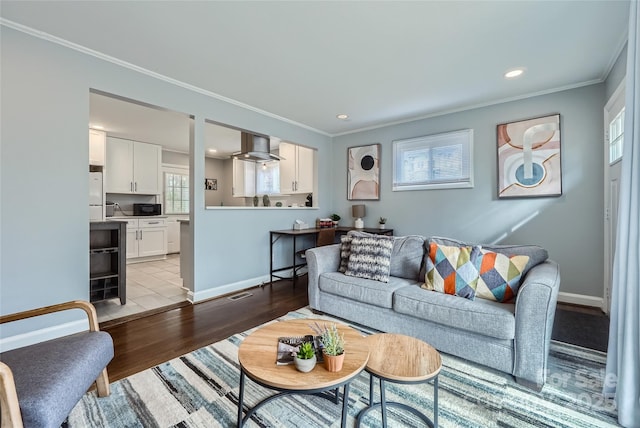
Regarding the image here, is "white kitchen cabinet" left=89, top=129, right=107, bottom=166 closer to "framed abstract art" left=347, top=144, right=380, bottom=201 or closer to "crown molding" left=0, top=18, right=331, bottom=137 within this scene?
"crown molding" left=0, top=18, right=331, bottom=137

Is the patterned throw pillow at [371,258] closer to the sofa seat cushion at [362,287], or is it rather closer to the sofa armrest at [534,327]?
the sofa seat cushion at [362,287]

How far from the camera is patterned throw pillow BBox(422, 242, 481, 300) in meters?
2.17

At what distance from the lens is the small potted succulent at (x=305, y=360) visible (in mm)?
1215

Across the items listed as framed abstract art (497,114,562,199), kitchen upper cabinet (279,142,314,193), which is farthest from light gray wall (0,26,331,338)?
framed abstract art (497,114,562,199)

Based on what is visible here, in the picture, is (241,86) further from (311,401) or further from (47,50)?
(311,401)

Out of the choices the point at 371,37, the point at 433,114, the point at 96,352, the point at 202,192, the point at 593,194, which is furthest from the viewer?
the point at 433,114

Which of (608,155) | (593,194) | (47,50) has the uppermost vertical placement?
(47,50)

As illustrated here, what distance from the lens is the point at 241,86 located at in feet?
10.4

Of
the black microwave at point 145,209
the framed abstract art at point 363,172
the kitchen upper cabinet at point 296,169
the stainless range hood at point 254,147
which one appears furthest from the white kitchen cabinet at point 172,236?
the framed abstract art at point 363,172

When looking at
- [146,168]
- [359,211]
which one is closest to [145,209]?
[146,168]

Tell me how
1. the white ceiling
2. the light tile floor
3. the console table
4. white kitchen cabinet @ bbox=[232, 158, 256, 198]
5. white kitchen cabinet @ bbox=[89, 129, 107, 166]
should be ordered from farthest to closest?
white kitchen cabinet @ bbox=[232, 158, 256, 198] < white kitchen cabinet @ bbox=[89, 129, 107, 166] < the console table < the light tile floor < the white ceiling

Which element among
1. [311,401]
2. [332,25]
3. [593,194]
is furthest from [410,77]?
[311,401]

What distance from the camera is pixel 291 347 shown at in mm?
1420

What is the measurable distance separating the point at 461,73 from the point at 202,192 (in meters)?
3.11
